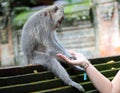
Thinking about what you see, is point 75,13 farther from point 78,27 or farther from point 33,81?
point 33,81

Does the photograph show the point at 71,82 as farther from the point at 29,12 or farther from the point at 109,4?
the point at 29,12

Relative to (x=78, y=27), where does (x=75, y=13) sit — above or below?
above

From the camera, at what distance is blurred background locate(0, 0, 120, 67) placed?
11.6 meters

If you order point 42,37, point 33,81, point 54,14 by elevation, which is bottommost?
point 33,81

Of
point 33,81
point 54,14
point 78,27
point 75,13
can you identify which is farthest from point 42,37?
point 78,27

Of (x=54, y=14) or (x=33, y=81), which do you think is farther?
(x=54, y=14)

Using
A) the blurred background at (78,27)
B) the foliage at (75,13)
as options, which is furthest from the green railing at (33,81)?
the foliage at (75,13)

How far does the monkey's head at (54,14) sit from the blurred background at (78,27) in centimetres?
637

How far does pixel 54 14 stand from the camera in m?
4.35

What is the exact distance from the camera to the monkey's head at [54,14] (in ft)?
14.2

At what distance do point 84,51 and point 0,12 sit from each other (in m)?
3.37

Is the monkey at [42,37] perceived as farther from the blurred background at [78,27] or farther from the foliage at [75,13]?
the foliage at [75,13]

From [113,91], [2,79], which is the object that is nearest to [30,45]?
[2,79]

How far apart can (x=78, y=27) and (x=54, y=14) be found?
7.93 m
